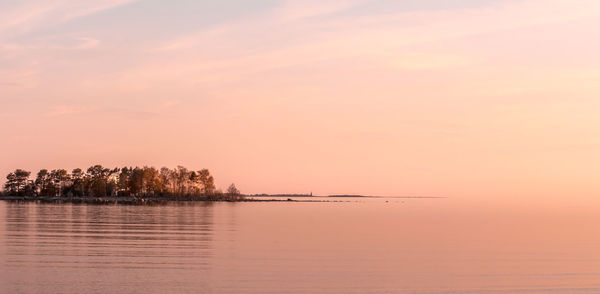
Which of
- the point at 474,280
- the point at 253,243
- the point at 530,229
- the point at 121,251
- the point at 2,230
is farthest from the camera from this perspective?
the point at 530,229

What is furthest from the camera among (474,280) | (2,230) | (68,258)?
(2,230)

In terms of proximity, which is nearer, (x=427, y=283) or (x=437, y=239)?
(x=427, y=283)

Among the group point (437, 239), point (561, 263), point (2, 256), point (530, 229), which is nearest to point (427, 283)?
point (561, 263)

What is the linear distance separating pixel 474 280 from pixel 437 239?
2977cm

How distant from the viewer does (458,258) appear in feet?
164

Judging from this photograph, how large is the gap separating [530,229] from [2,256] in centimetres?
6782

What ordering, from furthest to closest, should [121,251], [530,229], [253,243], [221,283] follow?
[530,229]
[253,243]
[121,251]
[221,283]

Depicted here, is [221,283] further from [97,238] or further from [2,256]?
[97,238]

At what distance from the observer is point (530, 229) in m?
87.5

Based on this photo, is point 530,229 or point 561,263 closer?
point 561,263

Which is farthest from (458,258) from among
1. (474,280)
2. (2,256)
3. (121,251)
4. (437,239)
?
(2,256)

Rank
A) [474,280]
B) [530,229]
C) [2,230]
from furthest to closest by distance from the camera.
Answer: [530,229] < [2,230] < [474,280]

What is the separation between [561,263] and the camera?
48281mm

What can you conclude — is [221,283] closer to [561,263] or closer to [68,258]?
[68,258]
